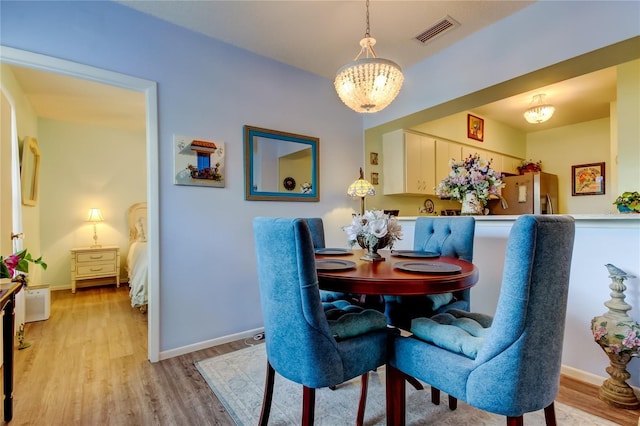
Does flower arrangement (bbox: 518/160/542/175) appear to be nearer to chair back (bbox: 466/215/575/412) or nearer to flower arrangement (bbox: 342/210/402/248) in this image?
flower arrangement (bbox: 342/210/402/248)

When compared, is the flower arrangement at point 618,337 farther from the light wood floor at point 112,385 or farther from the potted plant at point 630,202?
the potted plant at point 630,202

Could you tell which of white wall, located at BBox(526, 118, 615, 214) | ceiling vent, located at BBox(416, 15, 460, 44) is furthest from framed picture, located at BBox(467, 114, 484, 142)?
ceiling vent, located at BBox(416, 15, 460, 44)

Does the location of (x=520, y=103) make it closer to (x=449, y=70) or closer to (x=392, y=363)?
(x=449, y=70)

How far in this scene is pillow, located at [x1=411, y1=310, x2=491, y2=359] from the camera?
1.11m

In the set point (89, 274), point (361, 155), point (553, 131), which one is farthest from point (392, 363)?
point (553, 131)

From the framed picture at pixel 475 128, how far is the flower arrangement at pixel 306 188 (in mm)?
2804

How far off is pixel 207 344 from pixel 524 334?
235 centimetres

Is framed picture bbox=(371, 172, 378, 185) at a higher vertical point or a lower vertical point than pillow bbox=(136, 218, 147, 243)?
higher

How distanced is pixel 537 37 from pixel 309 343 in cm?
264

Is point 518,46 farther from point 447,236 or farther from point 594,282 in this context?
point 594,282

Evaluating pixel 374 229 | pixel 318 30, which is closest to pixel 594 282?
pixel 374 229

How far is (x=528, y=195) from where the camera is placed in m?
4.28

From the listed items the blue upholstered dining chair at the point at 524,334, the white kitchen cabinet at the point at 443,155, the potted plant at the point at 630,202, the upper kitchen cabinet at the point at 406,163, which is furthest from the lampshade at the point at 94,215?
the potted plant at the point at 630,202

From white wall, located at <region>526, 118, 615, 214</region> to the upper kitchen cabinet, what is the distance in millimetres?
2709
